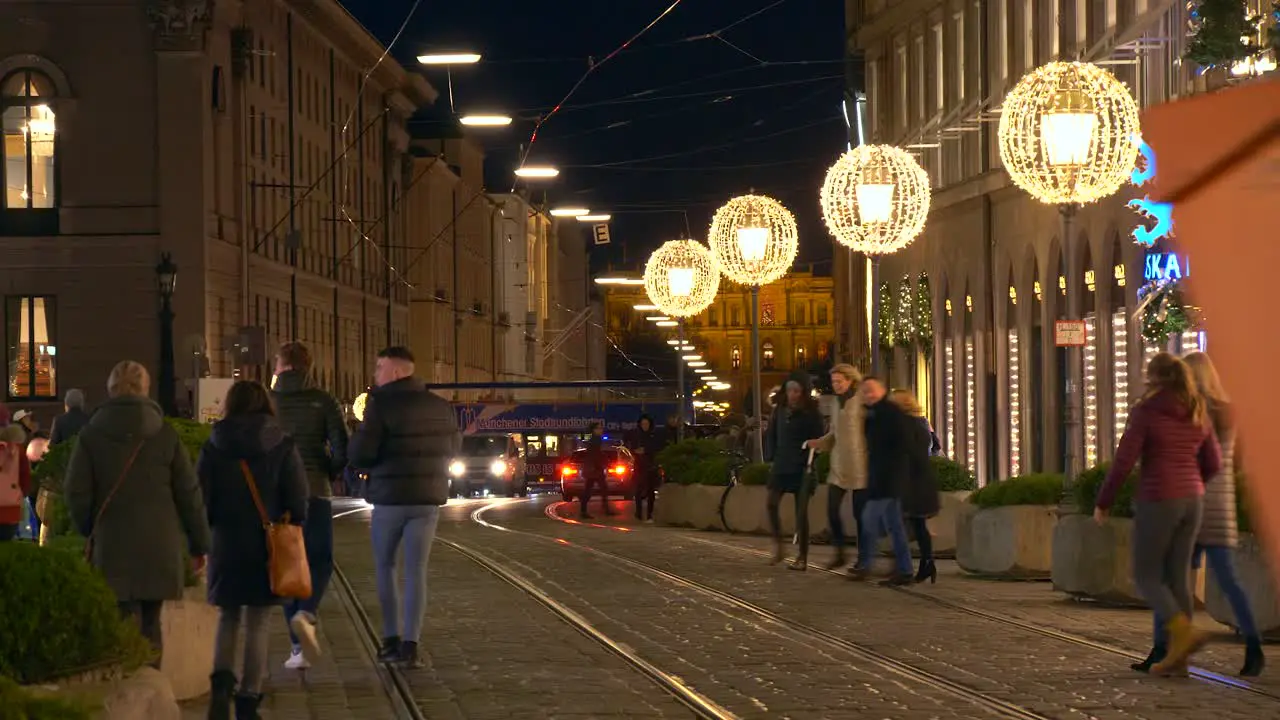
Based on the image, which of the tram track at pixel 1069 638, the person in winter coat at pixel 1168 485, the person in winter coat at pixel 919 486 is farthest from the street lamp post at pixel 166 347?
the person in winter coat at pixel 1168 485

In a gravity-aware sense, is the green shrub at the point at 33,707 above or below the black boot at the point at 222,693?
above

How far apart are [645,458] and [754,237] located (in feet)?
20.8

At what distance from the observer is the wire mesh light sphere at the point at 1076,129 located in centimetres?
2181

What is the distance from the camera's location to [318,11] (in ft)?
242

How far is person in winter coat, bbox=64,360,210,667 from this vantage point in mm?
10906

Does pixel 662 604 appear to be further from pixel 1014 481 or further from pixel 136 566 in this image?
pixel 136 566

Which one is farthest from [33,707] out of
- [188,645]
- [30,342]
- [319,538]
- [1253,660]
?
[30,342]

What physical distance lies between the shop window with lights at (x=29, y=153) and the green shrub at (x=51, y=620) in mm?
50786

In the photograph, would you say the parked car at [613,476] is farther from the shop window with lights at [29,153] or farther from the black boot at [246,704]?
the black boot at [246,704]

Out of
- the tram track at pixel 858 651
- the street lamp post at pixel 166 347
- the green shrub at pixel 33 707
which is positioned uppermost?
the street lamp post at pixel 166 347

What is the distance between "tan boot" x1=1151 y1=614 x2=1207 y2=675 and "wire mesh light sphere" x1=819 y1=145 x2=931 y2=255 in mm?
15915

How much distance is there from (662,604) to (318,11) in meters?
57.7

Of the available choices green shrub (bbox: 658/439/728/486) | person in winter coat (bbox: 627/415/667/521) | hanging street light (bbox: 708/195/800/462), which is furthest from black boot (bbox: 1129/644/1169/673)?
person in winter coat (bbox: 627/415/667/521)

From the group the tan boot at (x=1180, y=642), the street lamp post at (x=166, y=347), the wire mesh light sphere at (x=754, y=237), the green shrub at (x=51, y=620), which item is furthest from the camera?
the street lamp post at (x=166, y=347)
